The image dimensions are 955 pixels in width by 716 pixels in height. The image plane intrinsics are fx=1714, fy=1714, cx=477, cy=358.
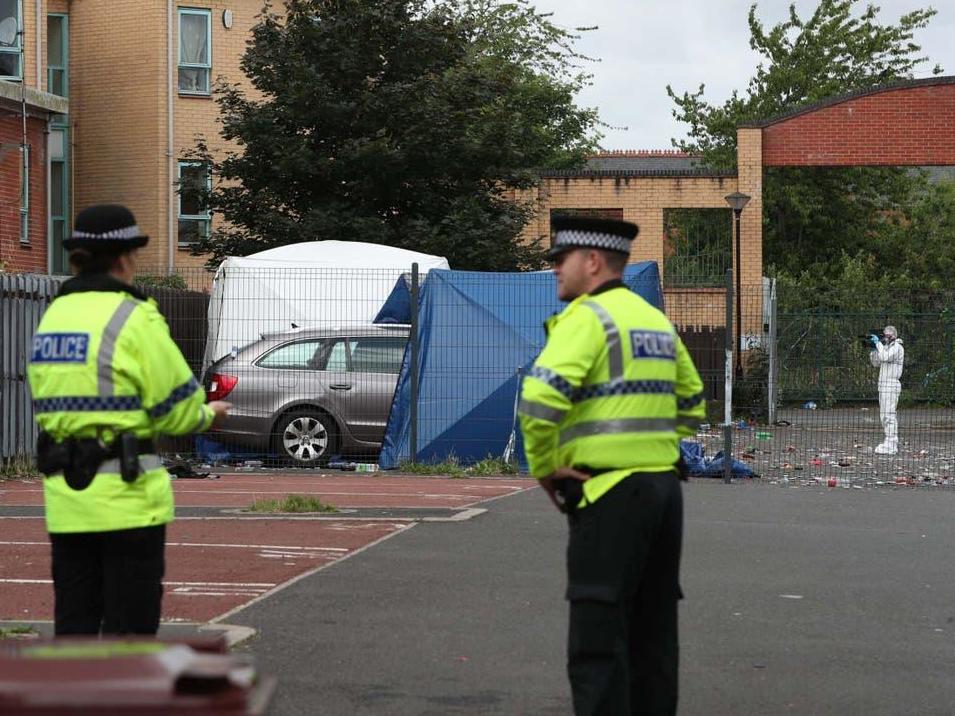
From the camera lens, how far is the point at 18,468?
56.8 ft

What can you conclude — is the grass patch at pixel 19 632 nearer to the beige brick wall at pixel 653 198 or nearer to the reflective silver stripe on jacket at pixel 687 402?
the reflective silver stripe on jacket at pixel 687 402

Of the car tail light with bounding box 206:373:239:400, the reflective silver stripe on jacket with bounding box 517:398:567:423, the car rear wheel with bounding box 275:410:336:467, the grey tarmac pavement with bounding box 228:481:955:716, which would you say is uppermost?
the reflective silver stripe on jacket with bounding box 517:398:567:423

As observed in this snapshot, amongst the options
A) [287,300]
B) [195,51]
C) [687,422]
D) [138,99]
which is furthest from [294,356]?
[195,51]

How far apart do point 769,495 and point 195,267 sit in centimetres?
2209

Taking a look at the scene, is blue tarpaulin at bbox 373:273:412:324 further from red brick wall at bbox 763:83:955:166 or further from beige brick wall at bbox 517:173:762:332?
red brick wall at bbox 763:83:955:166

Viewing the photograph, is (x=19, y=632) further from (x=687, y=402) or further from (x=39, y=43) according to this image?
(x=39, y=43)

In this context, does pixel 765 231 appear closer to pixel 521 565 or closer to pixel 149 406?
pixel 521 565

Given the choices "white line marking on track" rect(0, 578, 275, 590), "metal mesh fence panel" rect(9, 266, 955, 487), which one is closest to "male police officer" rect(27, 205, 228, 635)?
"white line marking on track" rect(0, 578, 275, 590)

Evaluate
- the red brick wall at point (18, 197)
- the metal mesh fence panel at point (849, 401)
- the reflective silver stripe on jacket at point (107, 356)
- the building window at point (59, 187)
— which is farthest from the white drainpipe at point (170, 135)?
the reflective silver stripe on jacket at point (107, 356)

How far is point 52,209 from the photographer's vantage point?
36062 millimetres

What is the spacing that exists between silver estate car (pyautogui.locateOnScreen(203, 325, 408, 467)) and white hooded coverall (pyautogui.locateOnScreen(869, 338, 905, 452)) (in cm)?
591

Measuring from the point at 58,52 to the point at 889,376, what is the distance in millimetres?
22334

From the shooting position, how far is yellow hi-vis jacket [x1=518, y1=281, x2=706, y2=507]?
5418mm

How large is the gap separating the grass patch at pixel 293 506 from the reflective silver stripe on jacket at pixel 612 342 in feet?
28.1
